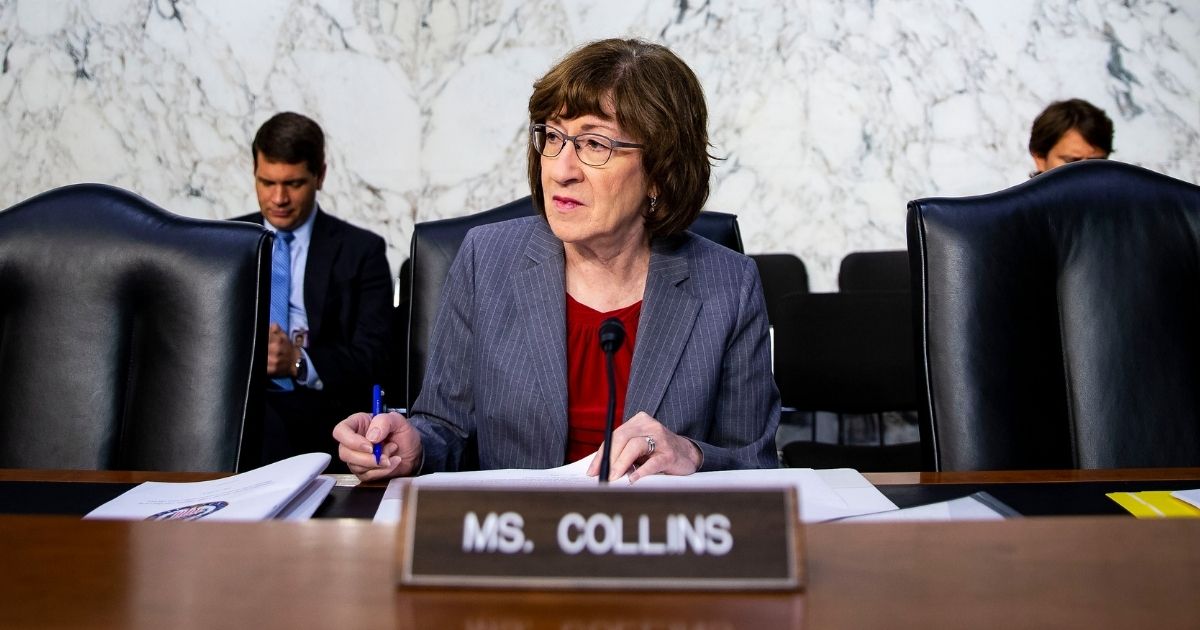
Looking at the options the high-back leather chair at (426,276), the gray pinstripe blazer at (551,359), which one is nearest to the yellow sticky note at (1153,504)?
the gray pinstripe blazer at (551,359)

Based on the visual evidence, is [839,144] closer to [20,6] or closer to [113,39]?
[113,39]

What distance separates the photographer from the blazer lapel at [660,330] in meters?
1.48

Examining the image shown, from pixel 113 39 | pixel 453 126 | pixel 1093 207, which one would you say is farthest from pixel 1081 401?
pixel 113 39

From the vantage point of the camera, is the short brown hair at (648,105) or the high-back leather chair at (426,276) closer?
the short brown hair at (648,105)

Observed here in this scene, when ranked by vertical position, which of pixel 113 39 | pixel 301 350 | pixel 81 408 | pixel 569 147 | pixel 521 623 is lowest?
pixel 521 623

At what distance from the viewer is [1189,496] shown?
40.3 inches

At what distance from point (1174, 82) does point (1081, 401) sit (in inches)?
135

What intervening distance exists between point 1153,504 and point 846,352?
1.92 metres

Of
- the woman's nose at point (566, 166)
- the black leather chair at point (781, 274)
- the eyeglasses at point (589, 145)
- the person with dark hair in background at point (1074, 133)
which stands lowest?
the woman's nose at point (566, 166)

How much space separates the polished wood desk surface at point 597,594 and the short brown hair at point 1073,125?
2.94m

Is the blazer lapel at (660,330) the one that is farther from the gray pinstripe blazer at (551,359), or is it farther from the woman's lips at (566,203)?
the woman's lips at (566,203)

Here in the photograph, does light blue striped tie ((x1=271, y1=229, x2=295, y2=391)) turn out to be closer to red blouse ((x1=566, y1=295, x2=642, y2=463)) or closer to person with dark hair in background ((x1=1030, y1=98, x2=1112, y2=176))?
red blouse ((x1=566, y1=295, x2=642, y2=463))

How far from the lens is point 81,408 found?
4.43 feet

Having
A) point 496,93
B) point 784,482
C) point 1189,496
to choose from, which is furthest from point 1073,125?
point 784,482
